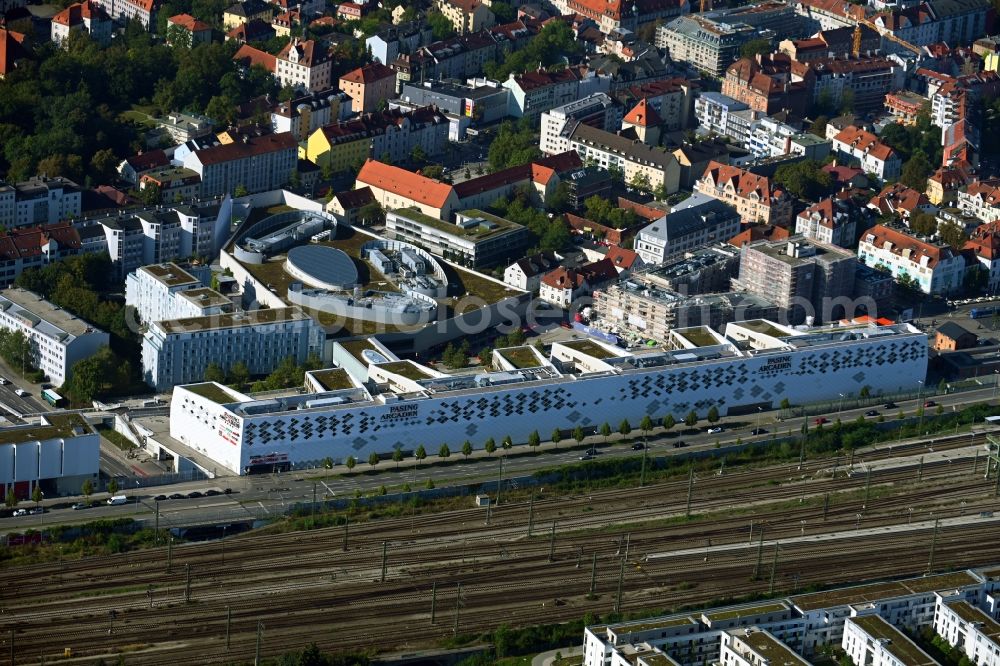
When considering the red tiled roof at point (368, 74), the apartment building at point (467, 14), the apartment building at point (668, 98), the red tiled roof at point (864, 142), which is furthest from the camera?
the apartment building at point (467, 14)

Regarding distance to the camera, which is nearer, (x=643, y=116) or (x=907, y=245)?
(x=907, y=245)

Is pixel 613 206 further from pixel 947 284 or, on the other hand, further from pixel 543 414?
pixel 543 414

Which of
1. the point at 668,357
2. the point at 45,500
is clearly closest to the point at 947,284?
the point at 668,357

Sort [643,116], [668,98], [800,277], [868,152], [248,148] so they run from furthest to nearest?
1. [668,98]
2. [643,116]
3. [868,152]
4. [248,148]
5. [800,277]

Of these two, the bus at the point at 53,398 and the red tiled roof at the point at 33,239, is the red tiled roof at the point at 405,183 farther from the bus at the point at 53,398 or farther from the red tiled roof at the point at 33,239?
the bus at the point at 53,398

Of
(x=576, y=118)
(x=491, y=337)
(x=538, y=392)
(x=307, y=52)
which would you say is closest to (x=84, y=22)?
(x=307, y=52)

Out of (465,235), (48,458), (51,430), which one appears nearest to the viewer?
(48,458)

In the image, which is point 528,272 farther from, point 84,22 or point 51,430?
point 84,22

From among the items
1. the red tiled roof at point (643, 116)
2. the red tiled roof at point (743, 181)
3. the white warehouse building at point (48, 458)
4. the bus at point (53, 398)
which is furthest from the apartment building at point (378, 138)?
the white warehouse building at point (48, 458)
